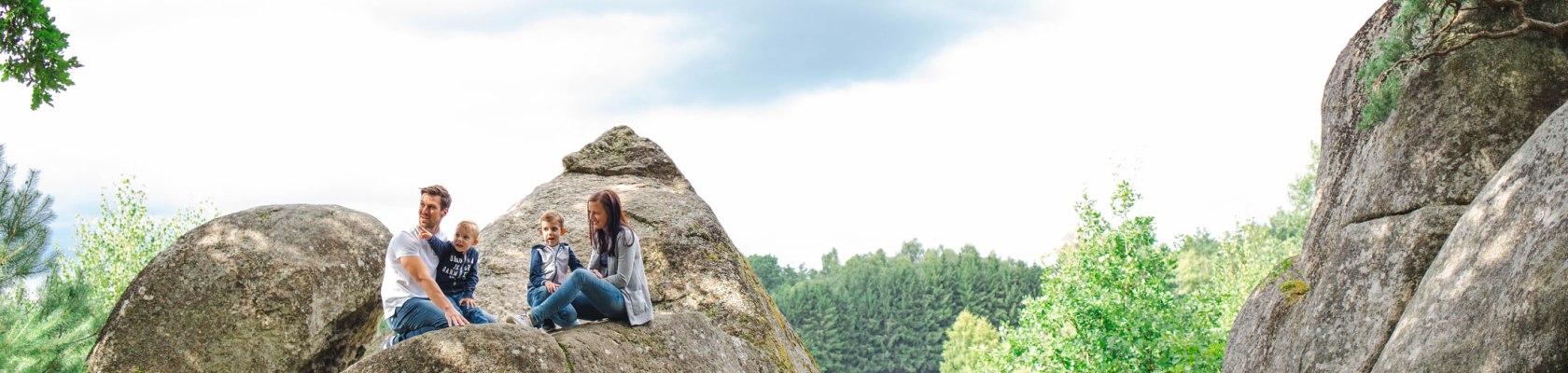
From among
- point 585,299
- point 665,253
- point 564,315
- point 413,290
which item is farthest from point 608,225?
point 665,253

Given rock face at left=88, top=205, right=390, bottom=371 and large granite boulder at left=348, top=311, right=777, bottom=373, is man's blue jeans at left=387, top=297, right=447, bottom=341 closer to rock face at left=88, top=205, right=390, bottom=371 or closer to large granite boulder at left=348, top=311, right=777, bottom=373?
large granite boulder at left=348, top=311, right=777, bottom=373

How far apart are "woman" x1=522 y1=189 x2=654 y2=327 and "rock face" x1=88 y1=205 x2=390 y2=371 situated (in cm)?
371

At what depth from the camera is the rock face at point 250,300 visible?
9.88 metres

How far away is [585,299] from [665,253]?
4093 mm

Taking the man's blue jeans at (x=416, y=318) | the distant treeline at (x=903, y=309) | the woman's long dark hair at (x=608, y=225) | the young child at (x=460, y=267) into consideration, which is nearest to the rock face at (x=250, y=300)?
the young child at (x=460, y=267)

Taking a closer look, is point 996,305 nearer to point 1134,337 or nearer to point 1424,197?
point 1134,337

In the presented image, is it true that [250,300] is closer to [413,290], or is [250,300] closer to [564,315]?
[413,290]

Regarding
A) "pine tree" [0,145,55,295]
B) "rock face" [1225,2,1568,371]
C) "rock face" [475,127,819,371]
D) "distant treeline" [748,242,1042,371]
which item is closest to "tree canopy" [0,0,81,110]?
"pine tree" [0,145,55,295]

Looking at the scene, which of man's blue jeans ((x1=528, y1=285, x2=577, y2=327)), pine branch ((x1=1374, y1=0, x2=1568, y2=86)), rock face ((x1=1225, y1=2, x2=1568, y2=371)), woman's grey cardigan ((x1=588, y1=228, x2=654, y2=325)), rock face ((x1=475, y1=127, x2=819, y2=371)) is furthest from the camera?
rock face ((x1=475, y1=127, x2=819, y2=371))

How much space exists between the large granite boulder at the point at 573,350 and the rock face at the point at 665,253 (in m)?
1.58

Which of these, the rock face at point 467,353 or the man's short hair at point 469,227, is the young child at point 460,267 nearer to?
the man's short hair at point 469,227

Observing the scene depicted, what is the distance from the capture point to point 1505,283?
272 inches

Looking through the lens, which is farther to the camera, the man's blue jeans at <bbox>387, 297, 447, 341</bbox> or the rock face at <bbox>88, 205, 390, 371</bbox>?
the rock face at <bbox>88, 205, 390, 371</bbox>

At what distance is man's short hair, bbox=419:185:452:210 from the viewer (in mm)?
7633
